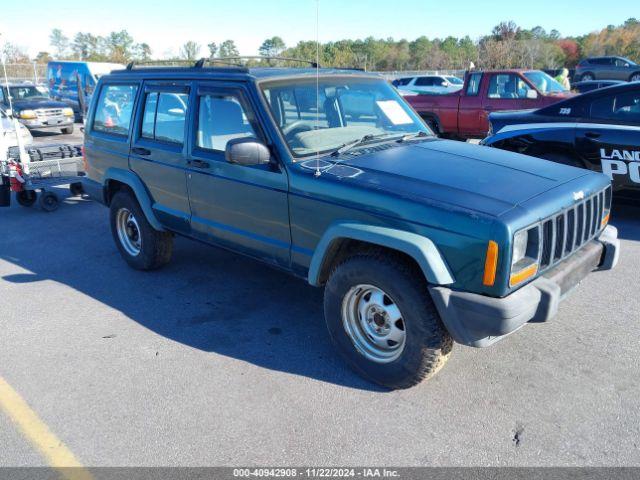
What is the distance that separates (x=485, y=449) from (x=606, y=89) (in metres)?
5.49

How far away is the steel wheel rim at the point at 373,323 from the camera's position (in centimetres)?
339

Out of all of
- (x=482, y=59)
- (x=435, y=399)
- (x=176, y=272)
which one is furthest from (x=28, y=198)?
(x=482, y=59)

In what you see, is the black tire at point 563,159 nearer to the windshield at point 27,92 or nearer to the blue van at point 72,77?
the windshield at point 27,92

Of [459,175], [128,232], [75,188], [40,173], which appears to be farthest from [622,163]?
[40,173]

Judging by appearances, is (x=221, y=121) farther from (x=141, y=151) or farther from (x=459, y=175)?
(x=459, y=175)

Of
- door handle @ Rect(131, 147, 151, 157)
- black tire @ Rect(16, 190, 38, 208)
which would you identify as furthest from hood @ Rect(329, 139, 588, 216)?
black tire @ Rect(16, 190, 38, 208)

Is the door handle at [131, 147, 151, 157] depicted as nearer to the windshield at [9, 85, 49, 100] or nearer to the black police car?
the black police car

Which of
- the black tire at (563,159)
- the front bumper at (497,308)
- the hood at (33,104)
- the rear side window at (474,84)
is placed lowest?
the front bumper at (497,308)

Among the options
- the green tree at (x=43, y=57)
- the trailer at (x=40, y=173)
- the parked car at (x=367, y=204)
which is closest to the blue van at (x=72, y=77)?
the trailer at (x=40, y=173)

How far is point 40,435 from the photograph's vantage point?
310 centimetres

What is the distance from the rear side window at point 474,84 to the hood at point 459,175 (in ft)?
27.7

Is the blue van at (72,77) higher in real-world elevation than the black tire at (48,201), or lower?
higher

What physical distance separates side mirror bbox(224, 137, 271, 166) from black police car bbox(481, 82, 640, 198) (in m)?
4.55

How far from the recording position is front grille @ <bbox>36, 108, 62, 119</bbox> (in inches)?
675
